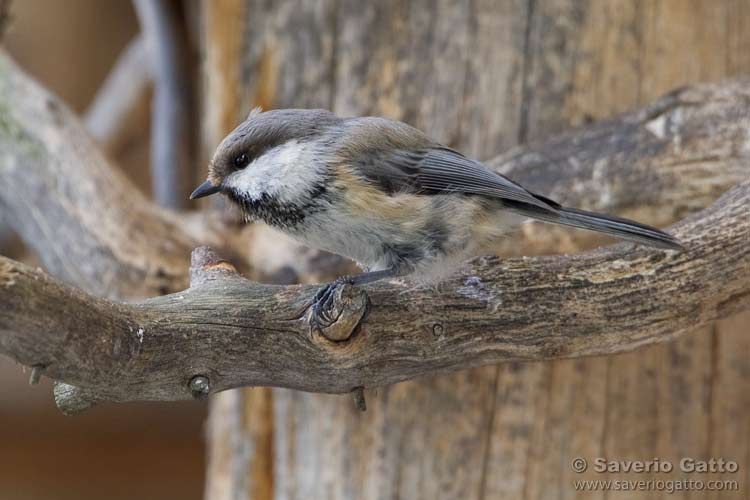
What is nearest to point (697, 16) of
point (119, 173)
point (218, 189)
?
point (218, 189)

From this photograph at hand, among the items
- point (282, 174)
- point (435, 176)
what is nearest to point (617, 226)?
point (435, 176)

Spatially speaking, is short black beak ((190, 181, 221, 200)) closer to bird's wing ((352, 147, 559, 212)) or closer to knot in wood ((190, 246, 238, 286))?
knot in wood ((190, 246, 238, 286))

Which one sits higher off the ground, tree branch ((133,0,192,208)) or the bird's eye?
tree branch ((133,0,192,208))

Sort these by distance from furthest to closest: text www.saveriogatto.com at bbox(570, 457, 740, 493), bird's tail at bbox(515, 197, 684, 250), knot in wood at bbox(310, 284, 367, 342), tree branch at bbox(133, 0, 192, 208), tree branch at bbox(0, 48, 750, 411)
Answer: tree branch at bbox(133, 0, 192, 208) → text www.saveriogatto.com at bbox(570, 457, 740, 493) → bird's tail at bbox(515, 197, 684, 250) → knot in wood at bbox(310, 284, 367, 342) → tree branch at bbox(0, 48, 750, 411)

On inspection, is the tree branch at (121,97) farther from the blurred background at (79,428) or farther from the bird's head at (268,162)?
the bird's head at (268,162)

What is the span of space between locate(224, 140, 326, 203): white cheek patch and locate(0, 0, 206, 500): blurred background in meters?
2.02

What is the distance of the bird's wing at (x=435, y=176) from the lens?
5.92ft

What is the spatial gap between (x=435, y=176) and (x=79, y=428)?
2.68 meters

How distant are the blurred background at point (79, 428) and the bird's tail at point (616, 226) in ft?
8.08

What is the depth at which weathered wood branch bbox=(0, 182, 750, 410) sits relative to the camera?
1.46 metres

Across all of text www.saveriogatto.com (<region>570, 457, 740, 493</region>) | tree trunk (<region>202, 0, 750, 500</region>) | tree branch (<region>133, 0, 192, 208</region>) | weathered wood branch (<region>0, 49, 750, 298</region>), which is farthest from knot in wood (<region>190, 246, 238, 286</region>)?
tree branch (<region>133, 0, 192, 208</region>)

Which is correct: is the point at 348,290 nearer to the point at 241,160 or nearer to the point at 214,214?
the point at 241,160

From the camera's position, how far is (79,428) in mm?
3838

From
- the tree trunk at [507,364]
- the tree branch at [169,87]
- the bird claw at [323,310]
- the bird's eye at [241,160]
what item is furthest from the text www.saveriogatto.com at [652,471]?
the tree branch at [169,87]
